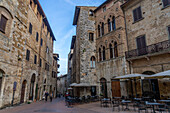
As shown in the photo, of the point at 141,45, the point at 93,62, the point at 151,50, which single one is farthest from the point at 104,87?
the point at 151,50

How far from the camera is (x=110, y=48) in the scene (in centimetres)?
1630

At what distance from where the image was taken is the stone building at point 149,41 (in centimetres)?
1102

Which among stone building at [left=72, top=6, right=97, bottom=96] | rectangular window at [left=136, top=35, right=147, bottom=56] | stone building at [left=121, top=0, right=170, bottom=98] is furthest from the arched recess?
rectangular window at [left=136, top=35, right=147, bottom=56]

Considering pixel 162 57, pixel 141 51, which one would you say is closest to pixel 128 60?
pixel 141 51

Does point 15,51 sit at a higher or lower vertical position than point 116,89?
higher

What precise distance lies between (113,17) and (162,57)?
874 centimetres

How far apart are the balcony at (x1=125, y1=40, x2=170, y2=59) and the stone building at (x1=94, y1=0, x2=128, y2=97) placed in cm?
110

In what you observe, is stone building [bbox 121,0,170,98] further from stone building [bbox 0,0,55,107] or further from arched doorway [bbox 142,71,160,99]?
stone building [bbox 0,0,55,107]

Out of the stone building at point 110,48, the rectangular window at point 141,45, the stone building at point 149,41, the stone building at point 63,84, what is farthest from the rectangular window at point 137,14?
the stone building at point 63,84

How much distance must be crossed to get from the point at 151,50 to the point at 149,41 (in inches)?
53.7

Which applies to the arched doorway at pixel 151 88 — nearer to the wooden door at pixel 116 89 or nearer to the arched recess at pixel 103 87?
the wooden door at pixel 116 89

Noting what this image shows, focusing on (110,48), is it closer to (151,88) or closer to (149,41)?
(149,41)

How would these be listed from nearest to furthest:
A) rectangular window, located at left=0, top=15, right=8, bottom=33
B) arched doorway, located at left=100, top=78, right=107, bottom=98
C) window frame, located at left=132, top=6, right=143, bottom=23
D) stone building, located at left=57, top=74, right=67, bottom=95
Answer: rectangular window, located at left=0, top=15, right=8, bottom=33, window frame, located at left=132, top=6, right=143, bottom=23, arched doorway, located at left=100, top=78, right=107, bottom=98, stone building, located at left=57, top=74, right=67, bottom=95

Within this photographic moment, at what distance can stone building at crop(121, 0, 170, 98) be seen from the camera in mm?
11023
